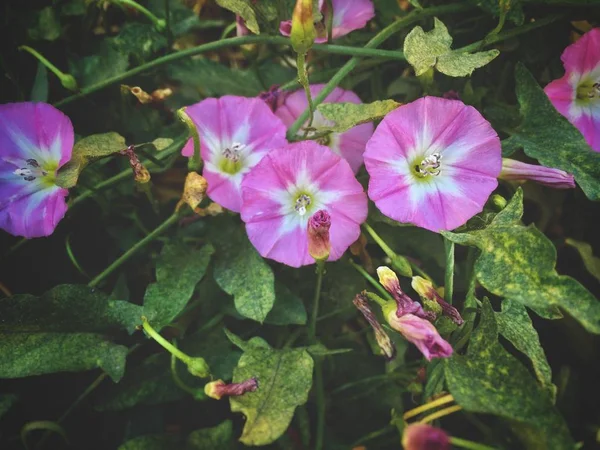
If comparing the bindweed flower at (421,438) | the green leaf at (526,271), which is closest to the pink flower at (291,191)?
the green leaf at (526,271)

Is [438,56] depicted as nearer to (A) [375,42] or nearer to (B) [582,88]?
(A) [375,42]

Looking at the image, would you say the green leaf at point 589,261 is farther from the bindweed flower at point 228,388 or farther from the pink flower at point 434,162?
the bindweed flower at point 228,388

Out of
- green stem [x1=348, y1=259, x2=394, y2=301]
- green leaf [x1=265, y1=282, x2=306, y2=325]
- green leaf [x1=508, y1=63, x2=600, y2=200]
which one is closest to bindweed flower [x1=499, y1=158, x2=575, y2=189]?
green leaf [x1=508, y1=63, x2=600, y2=200]

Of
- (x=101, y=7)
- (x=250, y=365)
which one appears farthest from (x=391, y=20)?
(x=250, y=365)

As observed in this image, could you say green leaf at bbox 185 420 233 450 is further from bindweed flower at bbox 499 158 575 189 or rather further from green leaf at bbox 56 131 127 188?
bindweed flower at bbox 499 158 575 189

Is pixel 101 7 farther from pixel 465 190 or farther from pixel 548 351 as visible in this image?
pixel 548 351
